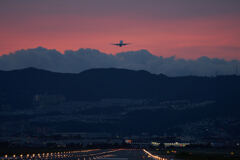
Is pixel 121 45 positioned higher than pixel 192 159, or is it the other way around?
pixel 121 45

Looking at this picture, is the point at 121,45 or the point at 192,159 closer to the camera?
the point at 192,159

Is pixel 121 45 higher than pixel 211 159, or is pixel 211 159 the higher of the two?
pixel 121 45

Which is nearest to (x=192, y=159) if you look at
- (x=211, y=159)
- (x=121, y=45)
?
(x=211, y=159)

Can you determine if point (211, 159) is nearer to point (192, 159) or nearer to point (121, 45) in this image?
point (192, 159)

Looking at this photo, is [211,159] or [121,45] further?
[121,45]
